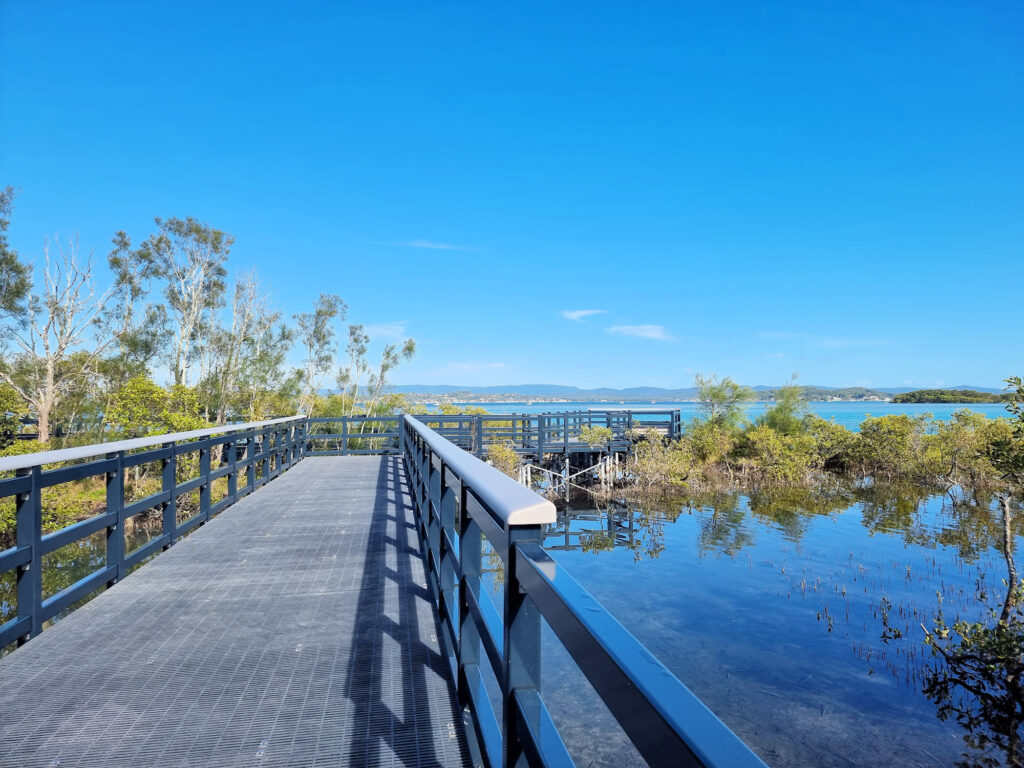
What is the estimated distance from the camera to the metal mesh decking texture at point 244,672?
182cm

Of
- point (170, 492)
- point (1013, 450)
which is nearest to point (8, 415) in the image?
point (170, 492)

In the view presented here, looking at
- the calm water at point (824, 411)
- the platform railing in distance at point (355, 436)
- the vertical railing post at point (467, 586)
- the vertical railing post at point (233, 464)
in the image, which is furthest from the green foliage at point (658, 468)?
the vertical railing post at point (467, 586)

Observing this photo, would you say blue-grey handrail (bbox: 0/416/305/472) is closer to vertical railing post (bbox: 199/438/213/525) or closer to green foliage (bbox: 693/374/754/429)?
vertical railing post (bbox: 199/438/213/525)

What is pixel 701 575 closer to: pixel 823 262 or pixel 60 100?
pixel 60 100

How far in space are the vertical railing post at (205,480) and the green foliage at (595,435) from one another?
14.9m

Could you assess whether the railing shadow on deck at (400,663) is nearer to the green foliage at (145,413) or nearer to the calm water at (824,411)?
the green foliage at (145,413)

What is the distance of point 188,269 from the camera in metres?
19.8

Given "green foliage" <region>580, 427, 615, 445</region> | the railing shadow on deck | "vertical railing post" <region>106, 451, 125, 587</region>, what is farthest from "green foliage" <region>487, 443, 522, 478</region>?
"vertical railing post" <region>106, 451, 125, 587</region>

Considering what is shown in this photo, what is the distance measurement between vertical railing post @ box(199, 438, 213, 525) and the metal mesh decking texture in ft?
3.01

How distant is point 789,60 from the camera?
26.2 metres

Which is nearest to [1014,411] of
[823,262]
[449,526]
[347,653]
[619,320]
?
[449,526]

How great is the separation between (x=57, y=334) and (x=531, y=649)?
752 inches

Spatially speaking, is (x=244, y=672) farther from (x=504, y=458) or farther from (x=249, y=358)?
(x=249, y=358)

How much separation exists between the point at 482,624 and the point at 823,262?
52.8 meters
